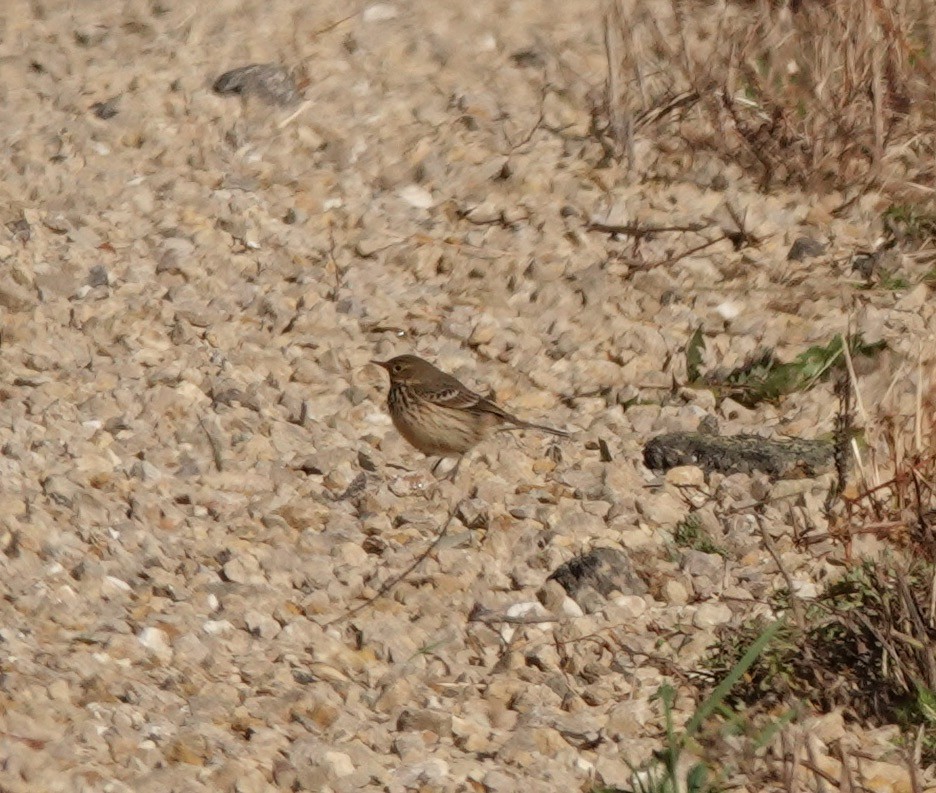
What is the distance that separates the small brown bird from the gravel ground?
0.35 feet

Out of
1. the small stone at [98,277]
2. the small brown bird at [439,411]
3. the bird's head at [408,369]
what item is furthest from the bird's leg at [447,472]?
the small stone at [98,277]

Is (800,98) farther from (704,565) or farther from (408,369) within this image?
(704,565)

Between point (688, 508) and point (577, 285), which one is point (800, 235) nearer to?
point (577, 285)

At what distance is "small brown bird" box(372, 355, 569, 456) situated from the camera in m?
6.19

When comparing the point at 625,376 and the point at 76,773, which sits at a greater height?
the point at 76,773

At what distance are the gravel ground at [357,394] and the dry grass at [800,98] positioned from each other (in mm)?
122

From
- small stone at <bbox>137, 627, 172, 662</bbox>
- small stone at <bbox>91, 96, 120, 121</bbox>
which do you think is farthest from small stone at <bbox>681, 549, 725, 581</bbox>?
small stone at <bbox>91, 96, 120, 121</bbox>

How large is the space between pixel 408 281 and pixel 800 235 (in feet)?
5.32

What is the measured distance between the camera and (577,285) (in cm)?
720

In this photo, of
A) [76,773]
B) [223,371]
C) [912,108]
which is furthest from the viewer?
[912,108]

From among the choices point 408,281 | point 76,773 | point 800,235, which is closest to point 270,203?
point 408,281

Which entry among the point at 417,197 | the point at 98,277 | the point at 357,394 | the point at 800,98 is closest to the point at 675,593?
the point at 357,394

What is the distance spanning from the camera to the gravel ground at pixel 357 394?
4.78 meters

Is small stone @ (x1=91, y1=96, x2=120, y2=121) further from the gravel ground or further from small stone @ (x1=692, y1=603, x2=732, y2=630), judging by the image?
small stone @ (x1=692, y1=603, x2=732, y2=630)
